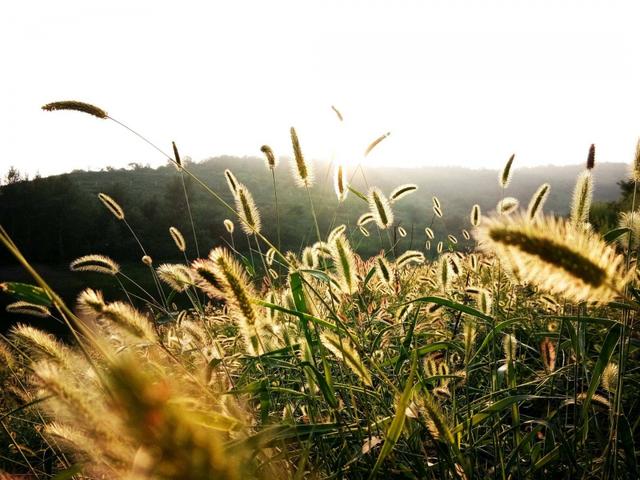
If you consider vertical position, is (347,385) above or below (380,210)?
below

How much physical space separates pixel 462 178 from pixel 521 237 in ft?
304

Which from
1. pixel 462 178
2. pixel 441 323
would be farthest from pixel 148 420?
pixel 462 178

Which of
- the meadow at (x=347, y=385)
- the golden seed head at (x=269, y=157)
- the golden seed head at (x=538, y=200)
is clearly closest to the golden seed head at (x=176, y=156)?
the meadow at (x=347, y=385)

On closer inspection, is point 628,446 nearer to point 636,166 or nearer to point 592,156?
Result: point 636,166

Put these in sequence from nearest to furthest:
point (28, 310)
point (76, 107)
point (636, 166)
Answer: point (636, 166), point (76, 107), point (28, 310)

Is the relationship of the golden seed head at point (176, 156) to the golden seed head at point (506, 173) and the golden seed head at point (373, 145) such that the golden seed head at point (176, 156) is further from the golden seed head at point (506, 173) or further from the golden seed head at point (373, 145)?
the golden seed head at point (506, 173)

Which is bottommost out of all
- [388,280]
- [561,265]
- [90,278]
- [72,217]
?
[90,278]

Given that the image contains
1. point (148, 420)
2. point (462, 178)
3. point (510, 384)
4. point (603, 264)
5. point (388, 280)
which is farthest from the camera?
point (462, 178)

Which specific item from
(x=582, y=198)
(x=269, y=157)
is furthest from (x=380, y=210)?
(x=582, y=198)

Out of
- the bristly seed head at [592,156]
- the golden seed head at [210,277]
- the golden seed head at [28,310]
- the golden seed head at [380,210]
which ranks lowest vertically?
the golden seed head at [28,310]

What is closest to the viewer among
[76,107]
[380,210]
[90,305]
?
[90,305]

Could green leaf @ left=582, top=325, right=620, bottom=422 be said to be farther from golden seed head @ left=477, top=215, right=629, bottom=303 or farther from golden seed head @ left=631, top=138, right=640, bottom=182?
golden seed head @ left=631, top=138, right=640, bottom=182

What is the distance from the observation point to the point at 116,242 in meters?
38.5

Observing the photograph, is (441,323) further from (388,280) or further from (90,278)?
(90,278)
